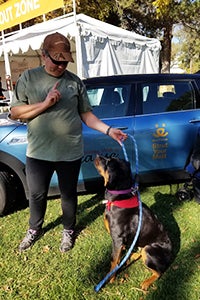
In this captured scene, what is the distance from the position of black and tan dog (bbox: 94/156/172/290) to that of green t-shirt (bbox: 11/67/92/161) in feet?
1.04

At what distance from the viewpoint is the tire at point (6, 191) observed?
3.33 meters

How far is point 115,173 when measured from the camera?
2404 mm

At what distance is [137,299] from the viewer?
2258 mm

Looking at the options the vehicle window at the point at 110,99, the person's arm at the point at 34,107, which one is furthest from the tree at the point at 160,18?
the person's arm at the point at 34,107

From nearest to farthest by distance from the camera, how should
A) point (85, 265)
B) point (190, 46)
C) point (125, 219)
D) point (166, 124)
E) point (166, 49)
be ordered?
point (125, 219)
point (85, 265)
point (166, 124)
point (166, 49)
point (190, 46)

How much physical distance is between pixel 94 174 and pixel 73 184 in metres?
0.86

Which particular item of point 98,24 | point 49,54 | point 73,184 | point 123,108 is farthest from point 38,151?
point 98,24

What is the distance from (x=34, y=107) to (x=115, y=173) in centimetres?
83

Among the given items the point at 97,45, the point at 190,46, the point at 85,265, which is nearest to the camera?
the point at 85,265

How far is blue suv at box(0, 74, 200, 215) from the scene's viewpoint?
3.34m

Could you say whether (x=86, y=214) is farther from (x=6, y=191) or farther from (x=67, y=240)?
(x=6, y=191)

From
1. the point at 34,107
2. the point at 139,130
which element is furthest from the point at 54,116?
the point at 139,130

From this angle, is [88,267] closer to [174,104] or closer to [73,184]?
[73,184]

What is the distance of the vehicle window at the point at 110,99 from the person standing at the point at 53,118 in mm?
1011
